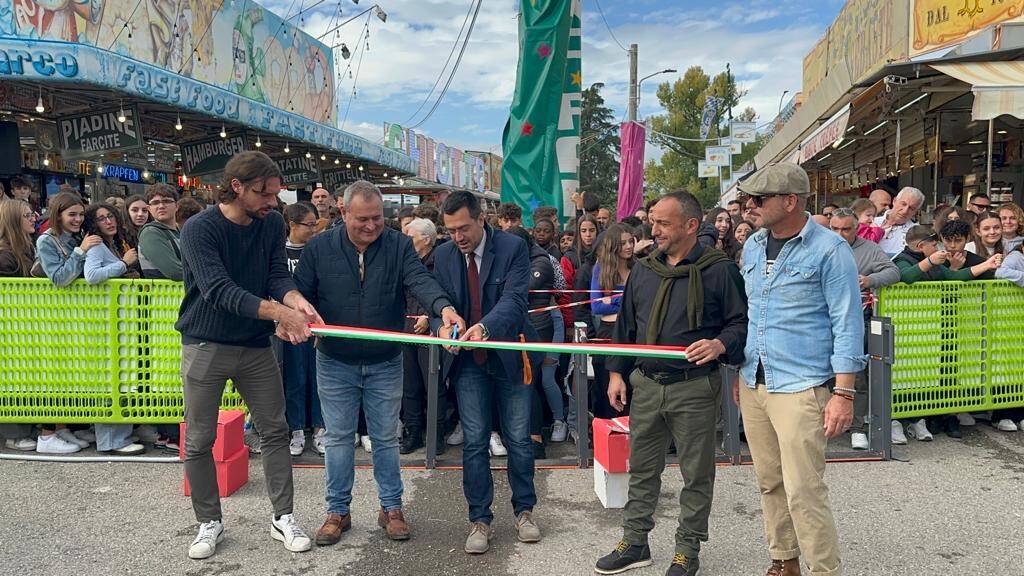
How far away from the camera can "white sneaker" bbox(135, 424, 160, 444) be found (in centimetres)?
614

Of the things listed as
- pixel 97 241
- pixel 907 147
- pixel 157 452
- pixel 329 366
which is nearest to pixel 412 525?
pixel 329 366

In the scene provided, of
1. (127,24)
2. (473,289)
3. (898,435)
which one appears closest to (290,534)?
(473,289)

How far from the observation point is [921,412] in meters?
6.20

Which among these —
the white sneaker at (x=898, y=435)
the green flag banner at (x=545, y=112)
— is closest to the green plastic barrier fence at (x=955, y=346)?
the white sneaker at (x=898, y=435)

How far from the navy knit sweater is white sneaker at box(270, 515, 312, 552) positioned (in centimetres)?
104

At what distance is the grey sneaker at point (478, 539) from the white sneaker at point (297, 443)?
2.22 meters

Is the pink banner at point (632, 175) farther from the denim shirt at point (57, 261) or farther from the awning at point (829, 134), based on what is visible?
the denim shirt at point (57, 261)

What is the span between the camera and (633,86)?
73.0 feet

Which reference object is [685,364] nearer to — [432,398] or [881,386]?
[432,398]

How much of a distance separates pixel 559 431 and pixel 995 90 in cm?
528

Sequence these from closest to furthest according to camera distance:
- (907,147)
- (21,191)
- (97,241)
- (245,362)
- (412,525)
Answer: (245,362), (412,525), (97,241), (21,191), (907,147)

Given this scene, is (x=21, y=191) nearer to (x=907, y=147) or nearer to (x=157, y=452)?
(x=157, y=452)

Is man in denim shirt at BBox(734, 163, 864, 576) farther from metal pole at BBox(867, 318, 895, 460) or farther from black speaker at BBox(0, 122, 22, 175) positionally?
black speaker at BBox(0, 122, 22, 175)

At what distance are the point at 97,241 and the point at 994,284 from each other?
7.56 meters
